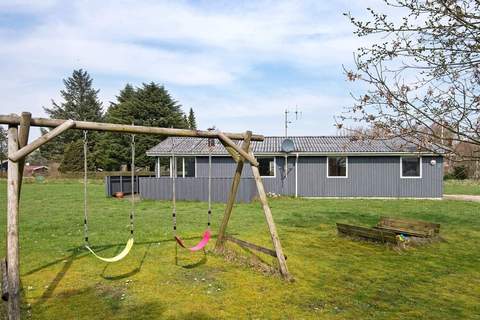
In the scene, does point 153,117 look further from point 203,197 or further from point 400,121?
point 400,121

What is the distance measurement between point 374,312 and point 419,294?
117 cm

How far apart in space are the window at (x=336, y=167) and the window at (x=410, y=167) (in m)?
2.99

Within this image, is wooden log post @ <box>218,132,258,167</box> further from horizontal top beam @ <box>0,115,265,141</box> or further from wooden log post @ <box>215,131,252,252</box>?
wooden log post @ <box>215,131,252,252</box>

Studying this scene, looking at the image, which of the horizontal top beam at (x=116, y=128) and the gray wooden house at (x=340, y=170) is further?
the gray wooden house at (x=340, y=170)

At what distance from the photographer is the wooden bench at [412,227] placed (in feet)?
30.0

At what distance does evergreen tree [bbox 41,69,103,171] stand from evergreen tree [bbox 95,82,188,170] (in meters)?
14.7

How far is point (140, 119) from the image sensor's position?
1716 inches

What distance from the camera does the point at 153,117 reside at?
44094 mm

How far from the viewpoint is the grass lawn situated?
5.12 meters

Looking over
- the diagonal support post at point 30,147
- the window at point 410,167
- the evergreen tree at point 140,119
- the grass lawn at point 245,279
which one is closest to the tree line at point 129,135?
the evergreen tree at point 140,119

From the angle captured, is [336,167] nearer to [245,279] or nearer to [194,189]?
[194,189]

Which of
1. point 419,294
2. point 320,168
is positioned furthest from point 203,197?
point 419,294

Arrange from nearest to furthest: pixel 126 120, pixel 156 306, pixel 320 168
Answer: pixel 156 306 → pixel 320 168 → pixel 126 120

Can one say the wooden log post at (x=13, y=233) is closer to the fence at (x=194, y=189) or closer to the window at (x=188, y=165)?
the fence at (x=194, y=189)
